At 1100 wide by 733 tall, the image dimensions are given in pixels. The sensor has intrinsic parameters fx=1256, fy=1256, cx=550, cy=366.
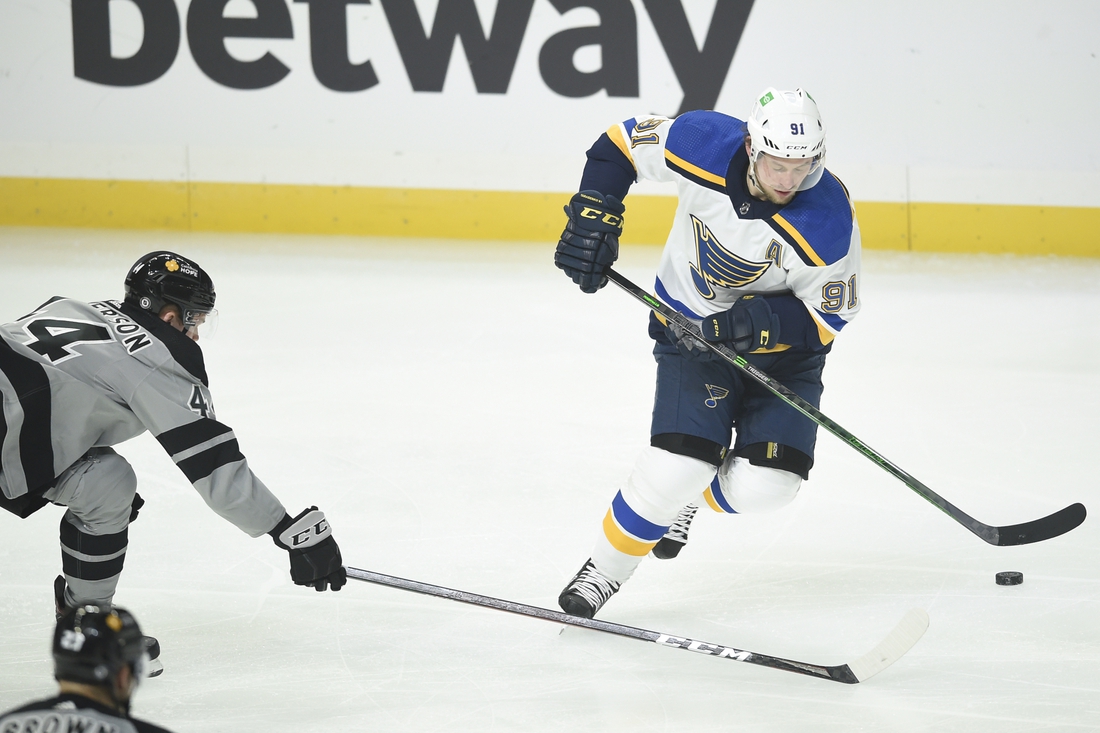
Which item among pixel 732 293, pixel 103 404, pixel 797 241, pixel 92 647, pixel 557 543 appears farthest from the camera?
pixel 557 543

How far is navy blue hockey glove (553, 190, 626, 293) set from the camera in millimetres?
2670

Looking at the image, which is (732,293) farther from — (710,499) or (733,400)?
(710,499)

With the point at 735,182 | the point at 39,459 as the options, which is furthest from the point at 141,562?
the point at 735,182

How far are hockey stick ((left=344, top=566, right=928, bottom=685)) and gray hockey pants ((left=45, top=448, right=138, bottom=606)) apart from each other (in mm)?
423

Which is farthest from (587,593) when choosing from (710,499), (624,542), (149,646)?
(149,646)

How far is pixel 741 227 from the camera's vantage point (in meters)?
2.59

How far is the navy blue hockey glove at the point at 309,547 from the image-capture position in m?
2.15

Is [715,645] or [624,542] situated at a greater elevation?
[624,542]

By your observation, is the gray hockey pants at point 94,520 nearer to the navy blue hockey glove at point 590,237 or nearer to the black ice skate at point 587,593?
the black ice skate at point 587,593

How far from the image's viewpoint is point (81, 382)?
6.79 feet

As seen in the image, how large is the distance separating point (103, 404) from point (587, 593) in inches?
40.5

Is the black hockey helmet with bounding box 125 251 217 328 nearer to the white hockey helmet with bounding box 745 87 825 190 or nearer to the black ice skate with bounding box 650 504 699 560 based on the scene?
A: the white hockey helmet with bounding box 745 87 825 190

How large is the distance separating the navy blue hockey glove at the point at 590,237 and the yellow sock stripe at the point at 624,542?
1.68 ft

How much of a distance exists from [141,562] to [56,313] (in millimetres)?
911
